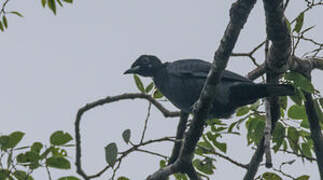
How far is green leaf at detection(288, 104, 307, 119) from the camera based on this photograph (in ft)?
16.1

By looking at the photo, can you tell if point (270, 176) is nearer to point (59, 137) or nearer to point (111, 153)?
point (111, 153)

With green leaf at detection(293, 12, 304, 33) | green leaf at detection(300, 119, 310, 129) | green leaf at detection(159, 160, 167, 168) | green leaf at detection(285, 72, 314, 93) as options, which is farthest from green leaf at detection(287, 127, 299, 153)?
green leaf at detection(159, 160, 167, 168)

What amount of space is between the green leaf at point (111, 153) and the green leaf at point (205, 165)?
969mm

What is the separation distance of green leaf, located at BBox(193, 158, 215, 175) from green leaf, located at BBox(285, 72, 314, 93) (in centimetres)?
106

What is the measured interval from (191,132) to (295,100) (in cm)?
110

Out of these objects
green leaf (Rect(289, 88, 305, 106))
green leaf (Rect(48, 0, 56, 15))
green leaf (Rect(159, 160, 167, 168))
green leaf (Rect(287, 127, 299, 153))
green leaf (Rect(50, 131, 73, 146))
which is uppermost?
green leaf (Rect(48, 0, 56, 15))

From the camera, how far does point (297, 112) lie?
16.1 ft

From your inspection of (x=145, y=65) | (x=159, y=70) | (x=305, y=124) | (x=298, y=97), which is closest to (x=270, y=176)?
(x=305, y=124)

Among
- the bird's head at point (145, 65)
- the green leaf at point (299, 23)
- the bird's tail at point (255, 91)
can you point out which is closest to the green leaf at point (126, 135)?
the bird's tail at point (255, 91)

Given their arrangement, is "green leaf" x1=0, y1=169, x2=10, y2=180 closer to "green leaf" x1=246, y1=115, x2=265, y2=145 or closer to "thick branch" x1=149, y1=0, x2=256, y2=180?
"thick branch" x1=149, y1=0, x2=256, y2=180

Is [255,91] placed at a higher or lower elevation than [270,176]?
higher

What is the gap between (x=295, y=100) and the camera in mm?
4938

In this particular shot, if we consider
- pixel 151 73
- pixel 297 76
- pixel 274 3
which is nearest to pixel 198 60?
pixel 151 73

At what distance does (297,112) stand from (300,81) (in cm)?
50
